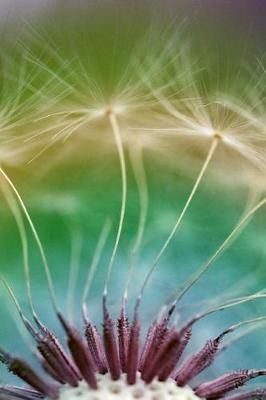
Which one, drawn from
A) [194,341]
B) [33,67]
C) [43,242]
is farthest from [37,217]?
[194,341]

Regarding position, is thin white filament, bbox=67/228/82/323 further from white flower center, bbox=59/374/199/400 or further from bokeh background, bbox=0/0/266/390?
white flower center, bbox=59/374/199/400

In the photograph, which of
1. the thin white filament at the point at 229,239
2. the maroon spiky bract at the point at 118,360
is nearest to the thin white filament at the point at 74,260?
the thin white filament at the point at 229,239

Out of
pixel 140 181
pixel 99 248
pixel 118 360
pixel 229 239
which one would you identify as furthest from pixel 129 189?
pixel 118 360

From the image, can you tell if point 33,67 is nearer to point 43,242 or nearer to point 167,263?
point 43,242

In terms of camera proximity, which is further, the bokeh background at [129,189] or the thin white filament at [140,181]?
the thin white filament at [140,181]

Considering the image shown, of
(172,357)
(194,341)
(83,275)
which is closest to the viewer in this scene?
(172,357)

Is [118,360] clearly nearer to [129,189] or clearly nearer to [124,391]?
[124,391]

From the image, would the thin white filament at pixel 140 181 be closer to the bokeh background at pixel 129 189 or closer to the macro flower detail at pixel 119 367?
the bokeh background at pixel 129 189
